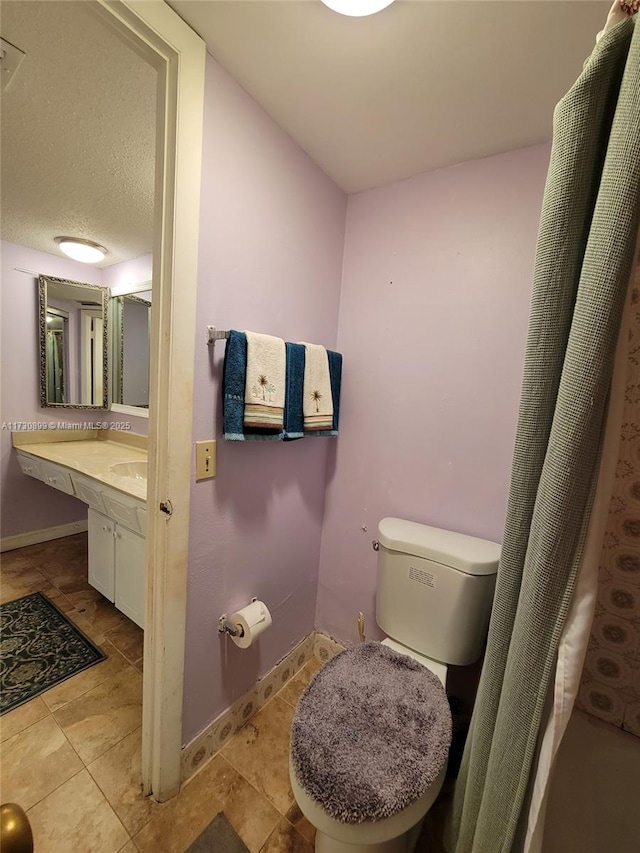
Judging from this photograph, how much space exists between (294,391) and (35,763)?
1.57 metres

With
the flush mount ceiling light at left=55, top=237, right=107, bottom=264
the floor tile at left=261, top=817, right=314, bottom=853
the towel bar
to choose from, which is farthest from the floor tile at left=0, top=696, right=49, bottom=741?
the flush mount ceiling light at left=55, top=237, right=107, bottom=264

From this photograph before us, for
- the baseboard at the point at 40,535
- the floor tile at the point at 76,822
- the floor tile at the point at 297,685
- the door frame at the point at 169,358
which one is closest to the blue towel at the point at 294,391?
the door frame at the point at 169,358

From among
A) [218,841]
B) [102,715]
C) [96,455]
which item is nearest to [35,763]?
[102,715]

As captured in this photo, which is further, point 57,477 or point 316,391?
point 57,477

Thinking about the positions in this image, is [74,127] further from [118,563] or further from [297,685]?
[297,685]

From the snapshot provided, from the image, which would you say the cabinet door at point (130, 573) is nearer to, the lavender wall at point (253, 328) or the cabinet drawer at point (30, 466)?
the lavender wall at point (253, 328)

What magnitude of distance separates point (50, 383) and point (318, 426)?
2426 millimetres

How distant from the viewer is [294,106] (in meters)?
1.08

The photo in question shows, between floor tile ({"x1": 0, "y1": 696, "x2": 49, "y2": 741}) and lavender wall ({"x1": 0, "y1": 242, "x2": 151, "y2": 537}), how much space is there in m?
1.59

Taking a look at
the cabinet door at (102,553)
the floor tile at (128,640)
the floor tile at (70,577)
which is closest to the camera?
the floor tile at (128,640)

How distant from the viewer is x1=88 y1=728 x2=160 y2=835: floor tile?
104 centimetres

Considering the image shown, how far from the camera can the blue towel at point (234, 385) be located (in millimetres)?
1045

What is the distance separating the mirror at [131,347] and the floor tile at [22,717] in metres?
1.65

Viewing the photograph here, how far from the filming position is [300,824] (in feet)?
3.45
